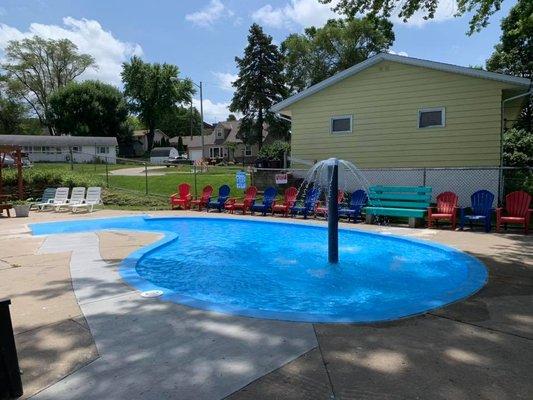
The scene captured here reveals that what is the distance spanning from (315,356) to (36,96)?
76178 mm

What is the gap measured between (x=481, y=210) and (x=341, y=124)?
6814 mm

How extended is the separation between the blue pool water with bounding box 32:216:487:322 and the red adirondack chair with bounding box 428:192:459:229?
6.85 ft

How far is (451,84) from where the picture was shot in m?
14.1

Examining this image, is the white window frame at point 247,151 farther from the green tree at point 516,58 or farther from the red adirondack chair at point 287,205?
the red adirondack chair at point 287,205

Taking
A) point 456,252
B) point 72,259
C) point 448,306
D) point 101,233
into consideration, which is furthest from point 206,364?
point 101,233

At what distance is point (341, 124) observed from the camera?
16.7 m

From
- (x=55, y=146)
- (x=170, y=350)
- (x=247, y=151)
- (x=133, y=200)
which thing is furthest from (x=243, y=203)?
(x=247, y=151)

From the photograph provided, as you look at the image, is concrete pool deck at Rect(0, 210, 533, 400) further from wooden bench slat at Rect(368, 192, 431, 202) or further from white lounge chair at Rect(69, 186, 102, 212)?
white lounge chair at Rect(69, 186, 102, 212)

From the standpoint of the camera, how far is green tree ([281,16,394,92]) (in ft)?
138

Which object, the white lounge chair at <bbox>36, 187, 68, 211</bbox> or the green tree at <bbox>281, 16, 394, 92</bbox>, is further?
the green tree at <bbox>281, 16, 394, 92</bbox>

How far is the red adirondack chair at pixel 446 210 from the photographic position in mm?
11617

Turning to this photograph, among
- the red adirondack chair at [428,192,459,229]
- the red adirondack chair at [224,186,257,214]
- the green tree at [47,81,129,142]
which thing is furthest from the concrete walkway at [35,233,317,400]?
the green tree at [47,81,129,142]

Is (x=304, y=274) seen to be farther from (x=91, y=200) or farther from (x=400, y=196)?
(x=91, y=200)

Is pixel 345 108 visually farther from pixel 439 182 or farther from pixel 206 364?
pixel 206 364
